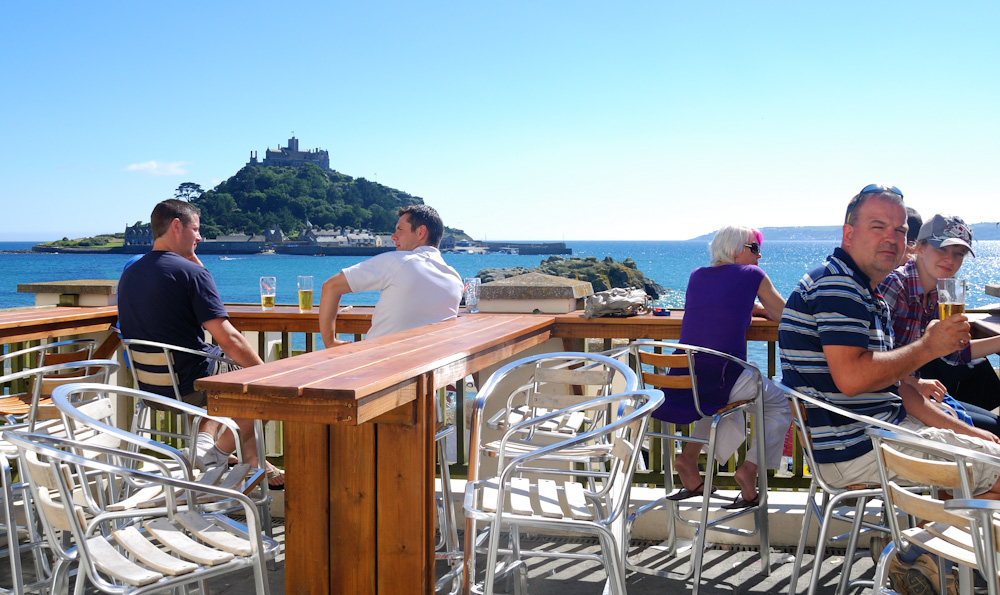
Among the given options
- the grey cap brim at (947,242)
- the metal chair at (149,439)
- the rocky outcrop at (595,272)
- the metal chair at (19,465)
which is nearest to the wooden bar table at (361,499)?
the metal chair at (149,439)

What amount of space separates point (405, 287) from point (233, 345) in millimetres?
810

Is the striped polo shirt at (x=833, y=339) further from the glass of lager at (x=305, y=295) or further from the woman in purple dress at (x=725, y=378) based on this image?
the glass of lager at (x=305, y=295)

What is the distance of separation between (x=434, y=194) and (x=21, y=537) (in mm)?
112518

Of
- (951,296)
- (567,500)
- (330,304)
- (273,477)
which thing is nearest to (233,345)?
(330,304)

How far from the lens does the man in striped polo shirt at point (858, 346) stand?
2.45 m

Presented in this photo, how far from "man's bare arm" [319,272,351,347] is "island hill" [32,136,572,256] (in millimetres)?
76084

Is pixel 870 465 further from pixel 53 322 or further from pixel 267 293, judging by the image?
pixel 53 322

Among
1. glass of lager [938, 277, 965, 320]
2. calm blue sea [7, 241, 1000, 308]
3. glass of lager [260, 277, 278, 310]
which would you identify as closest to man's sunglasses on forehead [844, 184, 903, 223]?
glass of lager [938, 277, 965, 320]

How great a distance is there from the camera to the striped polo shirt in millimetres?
2496

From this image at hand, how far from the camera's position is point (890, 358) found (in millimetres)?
2451

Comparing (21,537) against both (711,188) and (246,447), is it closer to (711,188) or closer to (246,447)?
(246,447)

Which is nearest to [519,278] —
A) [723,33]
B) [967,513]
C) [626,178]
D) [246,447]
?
[246,447]

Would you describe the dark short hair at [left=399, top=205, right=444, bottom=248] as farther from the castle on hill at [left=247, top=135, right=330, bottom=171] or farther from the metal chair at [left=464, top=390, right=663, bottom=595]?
the castle on hill at [left=247, top=135, right=330, bottom=171]

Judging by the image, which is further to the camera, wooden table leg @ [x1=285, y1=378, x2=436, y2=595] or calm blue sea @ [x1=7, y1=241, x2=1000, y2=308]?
calm blue sea @ [x1=7, y1=241, x2=1000, y2=308]
